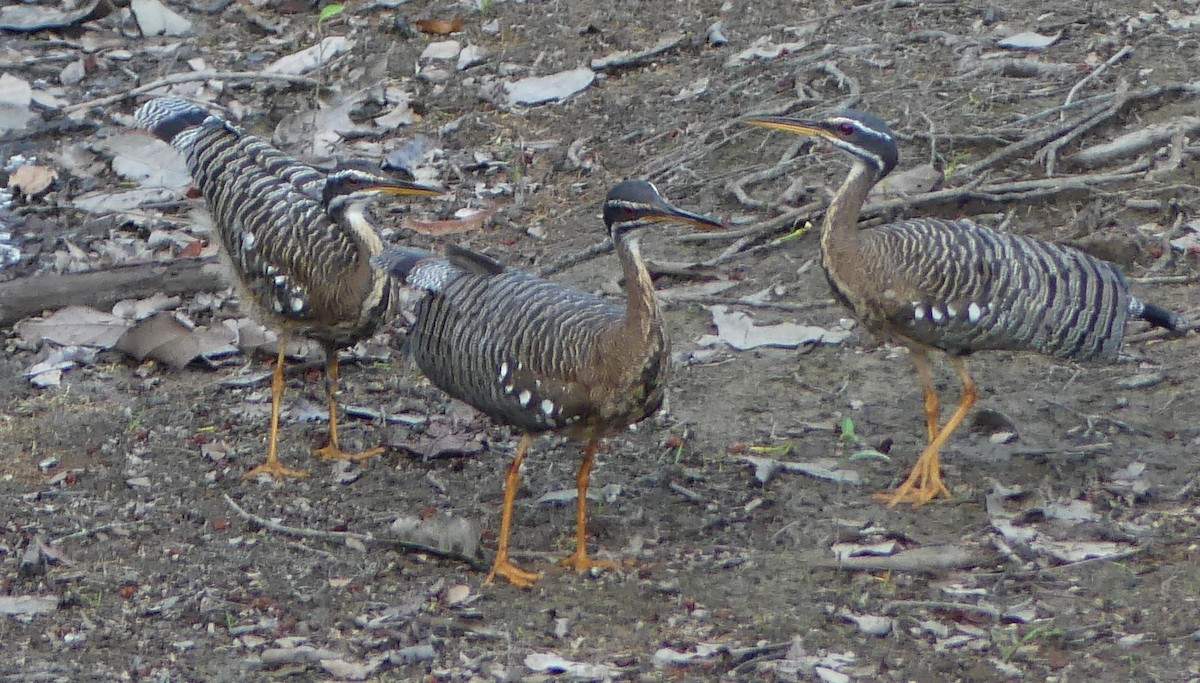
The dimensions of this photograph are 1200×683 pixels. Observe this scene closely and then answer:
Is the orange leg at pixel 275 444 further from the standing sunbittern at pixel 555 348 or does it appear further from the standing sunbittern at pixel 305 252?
the standing sunbittern at pixel 555 348

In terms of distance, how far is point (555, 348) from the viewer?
516cm

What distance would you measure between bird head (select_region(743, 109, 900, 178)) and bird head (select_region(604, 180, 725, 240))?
45.8 inches

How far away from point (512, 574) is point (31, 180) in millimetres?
4958

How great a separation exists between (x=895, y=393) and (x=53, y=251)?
4649 millimetres

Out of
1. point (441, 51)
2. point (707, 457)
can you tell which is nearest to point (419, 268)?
point (707, 457)

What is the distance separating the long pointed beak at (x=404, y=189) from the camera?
234 inches

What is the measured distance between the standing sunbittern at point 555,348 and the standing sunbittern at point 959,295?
102cm

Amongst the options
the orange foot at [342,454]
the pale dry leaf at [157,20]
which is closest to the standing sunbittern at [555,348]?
the orange foot at [342,454]

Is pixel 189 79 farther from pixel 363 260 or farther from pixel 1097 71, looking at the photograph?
pixel 1097 71

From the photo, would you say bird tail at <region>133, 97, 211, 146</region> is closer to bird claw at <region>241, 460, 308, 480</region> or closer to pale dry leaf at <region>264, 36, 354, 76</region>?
bird claw at <region>241, 460, 308, 480</region>

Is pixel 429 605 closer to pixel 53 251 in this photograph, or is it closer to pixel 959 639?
pixel 959 639

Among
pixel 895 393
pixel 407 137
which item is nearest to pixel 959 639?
pixel 895 393

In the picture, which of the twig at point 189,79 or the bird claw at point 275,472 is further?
the twig at point 189,79

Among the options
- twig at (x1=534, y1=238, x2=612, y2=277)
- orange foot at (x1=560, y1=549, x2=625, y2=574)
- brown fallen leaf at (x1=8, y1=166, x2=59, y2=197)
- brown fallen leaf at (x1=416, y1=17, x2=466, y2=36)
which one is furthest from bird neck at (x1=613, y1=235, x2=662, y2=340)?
brown fallen leaf at (x1=416, y1=17, x2=466, y2=36)
